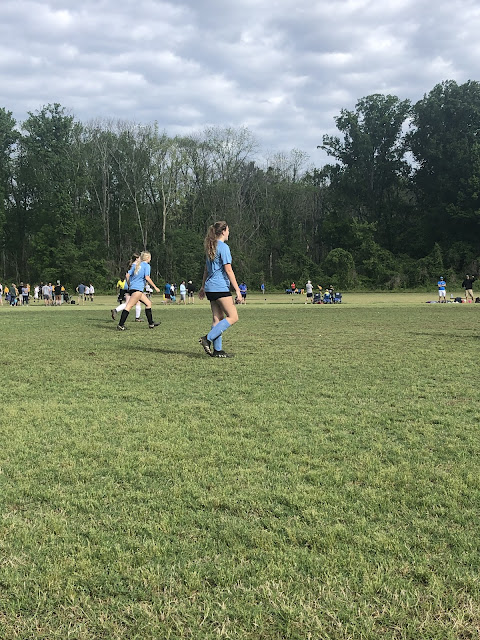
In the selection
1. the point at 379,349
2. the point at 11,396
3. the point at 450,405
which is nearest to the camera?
the point at 450,405

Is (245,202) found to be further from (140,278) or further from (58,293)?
(140,278)

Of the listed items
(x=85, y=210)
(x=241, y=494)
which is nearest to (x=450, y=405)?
(x=241, y=494)

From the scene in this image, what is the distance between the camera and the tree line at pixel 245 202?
6456 cm

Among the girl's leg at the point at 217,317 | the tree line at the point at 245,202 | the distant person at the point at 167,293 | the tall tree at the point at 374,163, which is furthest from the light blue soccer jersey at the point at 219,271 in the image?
the tall tree at the point at 374,163

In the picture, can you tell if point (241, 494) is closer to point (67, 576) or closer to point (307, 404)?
point (67, 576)

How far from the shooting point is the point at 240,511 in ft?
9.62

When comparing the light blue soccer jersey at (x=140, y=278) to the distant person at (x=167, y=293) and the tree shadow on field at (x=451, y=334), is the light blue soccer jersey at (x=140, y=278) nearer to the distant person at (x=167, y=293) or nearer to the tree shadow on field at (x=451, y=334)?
the tree shadow on field at (x=451, y=334)

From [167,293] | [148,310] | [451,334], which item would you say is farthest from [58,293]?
[451,334]

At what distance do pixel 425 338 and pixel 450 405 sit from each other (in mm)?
6653

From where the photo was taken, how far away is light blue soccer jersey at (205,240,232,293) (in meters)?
8.52

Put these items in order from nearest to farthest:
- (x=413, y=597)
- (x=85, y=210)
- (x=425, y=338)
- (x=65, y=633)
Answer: (x=65, y=633)
(x=413, y=597)
(x=425, y=338)
(x=85, y=210)

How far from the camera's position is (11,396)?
19.2ft

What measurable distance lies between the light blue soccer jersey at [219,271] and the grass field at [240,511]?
2.45 m

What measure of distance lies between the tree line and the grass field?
194 feet
